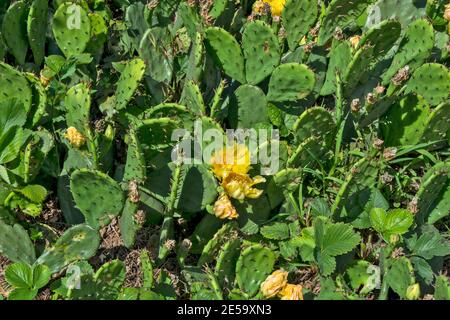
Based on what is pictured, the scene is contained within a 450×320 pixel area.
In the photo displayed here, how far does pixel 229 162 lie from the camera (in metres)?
2.31

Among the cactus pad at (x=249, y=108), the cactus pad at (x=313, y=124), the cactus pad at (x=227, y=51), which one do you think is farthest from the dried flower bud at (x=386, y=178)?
the cactus pad at (x=227, y=51)

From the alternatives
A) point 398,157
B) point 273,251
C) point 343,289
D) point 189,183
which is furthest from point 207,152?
point 398,157

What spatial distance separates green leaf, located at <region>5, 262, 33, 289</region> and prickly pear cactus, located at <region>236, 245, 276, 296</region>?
0.67m

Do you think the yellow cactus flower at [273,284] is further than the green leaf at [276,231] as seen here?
No

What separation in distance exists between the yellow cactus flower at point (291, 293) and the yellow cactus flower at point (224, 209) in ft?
0.97

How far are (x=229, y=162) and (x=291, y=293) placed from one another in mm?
476

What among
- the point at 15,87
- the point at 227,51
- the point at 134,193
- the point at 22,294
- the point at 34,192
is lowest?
the point at 22,294

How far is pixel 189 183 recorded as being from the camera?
92.1 inches

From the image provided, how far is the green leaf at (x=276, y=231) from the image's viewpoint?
2.39 metres

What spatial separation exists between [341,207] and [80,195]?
906 millimetres

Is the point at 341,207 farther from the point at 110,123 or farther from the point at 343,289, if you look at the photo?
the point at 110,123

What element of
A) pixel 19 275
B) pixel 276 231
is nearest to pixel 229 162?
pixel 276 231

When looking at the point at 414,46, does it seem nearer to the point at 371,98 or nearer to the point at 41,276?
the point at 371,98

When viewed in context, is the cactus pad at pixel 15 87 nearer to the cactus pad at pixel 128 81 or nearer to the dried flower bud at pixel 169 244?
the cactus pad at pixel 128 81
